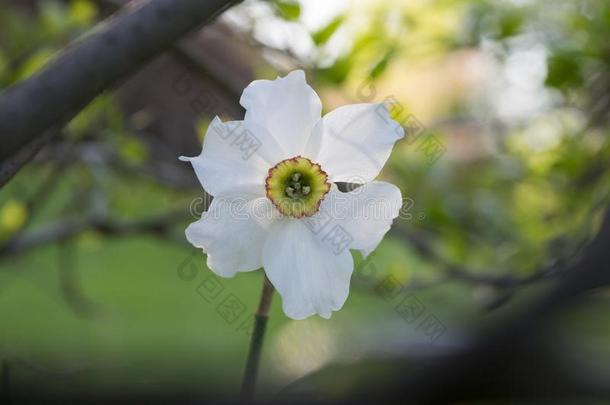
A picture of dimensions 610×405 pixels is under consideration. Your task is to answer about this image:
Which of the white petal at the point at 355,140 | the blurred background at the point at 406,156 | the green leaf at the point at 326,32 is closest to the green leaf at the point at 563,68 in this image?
the blurred background at the point at 406,156

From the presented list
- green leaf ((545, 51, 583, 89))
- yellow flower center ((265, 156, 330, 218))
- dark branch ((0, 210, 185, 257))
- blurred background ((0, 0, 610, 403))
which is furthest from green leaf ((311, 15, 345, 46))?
dark branch ((0, 210, 185, 257))

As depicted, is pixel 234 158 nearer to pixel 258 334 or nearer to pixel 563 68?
pixel 258 334

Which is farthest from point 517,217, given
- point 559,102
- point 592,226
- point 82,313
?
point 82,313

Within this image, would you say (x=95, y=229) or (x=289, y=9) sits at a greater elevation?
(x=289, y=9)

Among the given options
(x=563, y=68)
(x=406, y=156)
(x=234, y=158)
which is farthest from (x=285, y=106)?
(x=406, y=156)

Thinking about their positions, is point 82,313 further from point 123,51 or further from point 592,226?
point 123,51

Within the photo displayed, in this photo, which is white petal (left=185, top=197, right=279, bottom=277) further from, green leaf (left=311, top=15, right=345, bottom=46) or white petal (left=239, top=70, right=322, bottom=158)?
green leaf (left=311, top=15, right=345, bottom=46)

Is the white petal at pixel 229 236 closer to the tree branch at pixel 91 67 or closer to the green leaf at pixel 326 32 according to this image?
the tree branch at pixel 91 67
